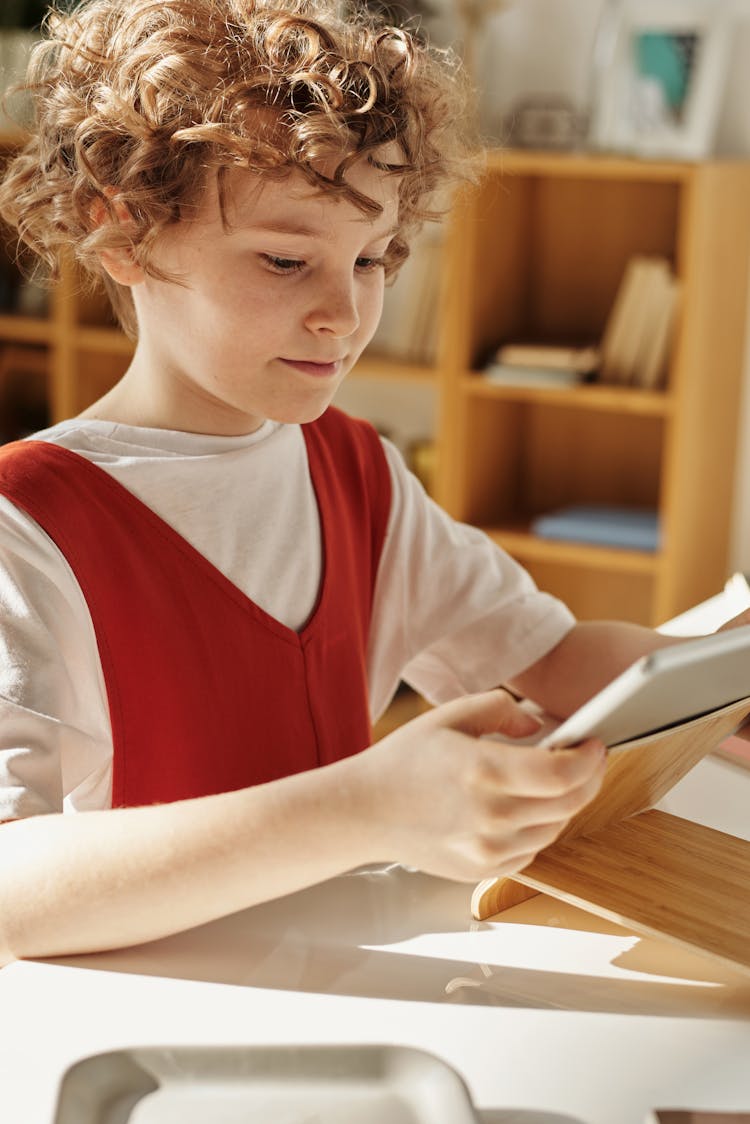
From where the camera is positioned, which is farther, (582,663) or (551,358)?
(551,358)

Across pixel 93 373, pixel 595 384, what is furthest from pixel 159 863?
pixel 93 373

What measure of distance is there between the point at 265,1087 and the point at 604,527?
245 cm

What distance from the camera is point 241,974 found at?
35.4 inches

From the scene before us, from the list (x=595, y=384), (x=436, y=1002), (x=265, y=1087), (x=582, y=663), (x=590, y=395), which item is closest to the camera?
(x=265, y=1087)

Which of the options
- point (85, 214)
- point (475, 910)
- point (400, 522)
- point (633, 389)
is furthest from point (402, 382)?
point (475, 910)

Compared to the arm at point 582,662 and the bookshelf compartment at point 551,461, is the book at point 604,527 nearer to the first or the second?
the bookshelf compartment at point 551,461

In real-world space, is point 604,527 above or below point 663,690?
below

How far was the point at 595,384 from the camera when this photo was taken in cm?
312

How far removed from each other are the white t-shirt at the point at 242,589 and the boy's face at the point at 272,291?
0.30 feet

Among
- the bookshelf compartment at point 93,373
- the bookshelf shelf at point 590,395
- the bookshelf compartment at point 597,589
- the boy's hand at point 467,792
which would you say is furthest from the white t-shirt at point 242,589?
the bookshelf compartment at point 93,373

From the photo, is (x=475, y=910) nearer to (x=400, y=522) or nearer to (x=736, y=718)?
(x=736, y=718)

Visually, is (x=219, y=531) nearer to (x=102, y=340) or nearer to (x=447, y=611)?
(x=447, y=611)

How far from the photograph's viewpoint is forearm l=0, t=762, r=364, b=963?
860 mm

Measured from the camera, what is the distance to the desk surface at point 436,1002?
2.57 ft
